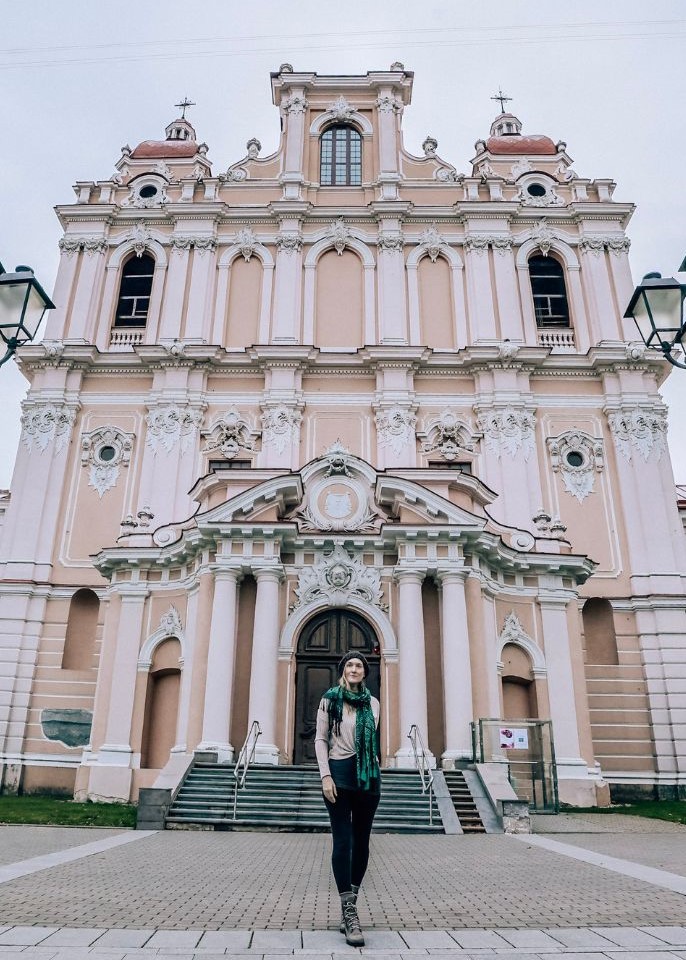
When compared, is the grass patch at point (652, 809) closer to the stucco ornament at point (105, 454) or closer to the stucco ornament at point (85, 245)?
the stucco ornament at point (105, 454)

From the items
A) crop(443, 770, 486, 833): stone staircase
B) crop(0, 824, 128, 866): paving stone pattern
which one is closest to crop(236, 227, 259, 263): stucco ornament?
crop(443, 770, 486, 833): stone staircase

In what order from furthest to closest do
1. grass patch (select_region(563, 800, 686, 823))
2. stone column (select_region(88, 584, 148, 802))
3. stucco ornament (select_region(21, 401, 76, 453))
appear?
stucco ornament (select_region(21, 401, 76, 453))
stone column (select_region(88, 584, 148, 802))
grass patch (select_region(563, 800, 686, 823))

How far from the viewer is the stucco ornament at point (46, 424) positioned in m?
27.3

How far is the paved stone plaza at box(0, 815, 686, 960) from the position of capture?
523cm

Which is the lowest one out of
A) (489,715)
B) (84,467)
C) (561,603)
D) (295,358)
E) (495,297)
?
(489,715)

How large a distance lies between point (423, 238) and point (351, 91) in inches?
334

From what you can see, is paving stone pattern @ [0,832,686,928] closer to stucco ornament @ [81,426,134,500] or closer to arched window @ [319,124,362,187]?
stucco ornament @ [81,426,134,500]

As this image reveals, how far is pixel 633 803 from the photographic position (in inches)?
872

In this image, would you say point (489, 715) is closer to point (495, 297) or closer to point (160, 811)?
point (160, 811)

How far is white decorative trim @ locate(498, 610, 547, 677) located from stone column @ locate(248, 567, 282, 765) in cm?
616

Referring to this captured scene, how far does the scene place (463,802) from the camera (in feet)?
49.7

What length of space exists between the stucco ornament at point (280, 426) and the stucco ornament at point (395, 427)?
2.89 m

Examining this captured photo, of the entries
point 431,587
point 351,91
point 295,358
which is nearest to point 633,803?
point 431,587

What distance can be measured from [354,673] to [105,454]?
22.9 metres
